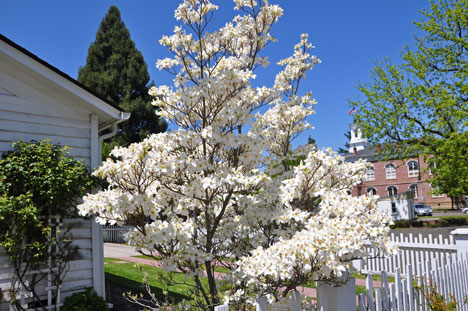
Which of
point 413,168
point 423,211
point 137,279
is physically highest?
point 413,168

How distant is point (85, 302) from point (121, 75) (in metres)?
24.5

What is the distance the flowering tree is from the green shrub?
8.63ft

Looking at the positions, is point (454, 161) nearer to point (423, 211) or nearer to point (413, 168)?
point (423, 211)

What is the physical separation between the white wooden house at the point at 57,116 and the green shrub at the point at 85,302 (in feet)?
0.67

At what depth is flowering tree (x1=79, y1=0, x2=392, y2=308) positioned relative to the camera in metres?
3.09

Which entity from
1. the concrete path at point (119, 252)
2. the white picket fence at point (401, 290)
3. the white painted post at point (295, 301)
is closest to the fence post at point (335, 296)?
the white picket fence at point (401, 290)

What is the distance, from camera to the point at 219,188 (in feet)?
12.7

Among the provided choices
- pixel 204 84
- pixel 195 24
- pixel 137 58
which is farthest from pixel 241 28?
pixel 137 58

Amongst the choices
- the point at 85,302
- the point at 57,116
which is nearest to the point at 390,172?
the point at 85,302

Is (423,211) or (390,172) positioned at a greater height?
(390,172)

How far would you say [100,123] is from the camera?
6.76 metres

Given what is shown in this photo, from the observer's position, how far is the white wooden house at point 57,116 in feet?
18.1

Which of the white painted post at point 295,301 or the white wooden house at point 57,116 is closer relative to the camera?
the white painted post at point 295,301

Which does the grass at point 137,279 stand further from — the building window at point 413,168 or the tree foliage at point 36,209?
the building window at point 413,168
